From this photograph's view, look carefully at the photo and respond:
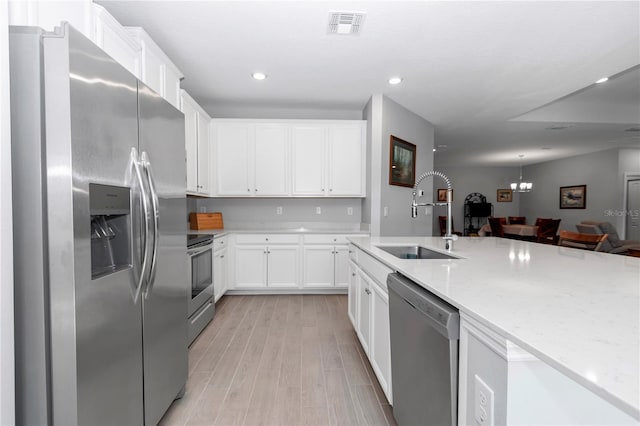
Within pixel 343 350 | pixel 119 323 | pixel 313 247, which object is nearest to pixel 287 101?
pixel 313 247

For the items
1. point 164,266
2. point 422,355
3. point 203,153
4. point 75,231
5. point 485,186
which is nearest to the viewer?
point 75,231

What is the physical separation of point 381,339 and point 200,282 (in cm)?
184

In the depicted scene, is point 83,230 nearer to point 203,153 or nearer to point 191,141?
point 191,141

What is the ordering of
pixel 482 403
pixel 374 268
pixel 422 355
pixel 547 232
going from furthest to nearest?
pixel 547 232
pixel 374 268
pixel 422 355
pixel 482 403

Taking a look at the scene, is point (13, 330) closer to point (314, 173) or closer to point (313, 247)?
point (313, 247)

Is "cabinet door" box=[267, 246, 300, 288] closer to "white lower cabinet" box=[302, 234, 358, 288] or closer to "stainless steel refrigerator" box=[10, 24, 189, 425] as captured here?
"white lower cabinet" box=[302, 234, 358, 288]

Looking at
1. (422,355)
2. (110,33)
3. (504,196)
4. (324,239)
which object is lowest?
(422,355)

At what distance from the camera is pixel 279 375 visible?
2082 millimetres

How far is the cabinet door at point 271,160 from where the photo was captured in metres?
4.10

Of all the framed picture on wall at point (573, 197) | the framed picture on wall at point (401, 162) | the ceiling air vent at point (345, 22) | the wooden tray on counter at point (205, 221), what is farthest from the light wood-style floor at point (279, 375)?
the framed picture on wall at point (573, 197)

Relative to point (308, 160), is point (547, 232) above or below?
below

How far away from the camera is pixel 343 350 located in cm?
244

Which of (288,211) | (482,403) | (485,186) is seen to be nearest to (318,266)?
(288,211)

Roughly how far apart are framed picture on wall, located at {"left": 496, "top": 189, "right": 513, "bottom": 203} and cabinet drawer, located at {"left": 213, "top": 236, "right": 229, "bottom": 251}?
384 inches
